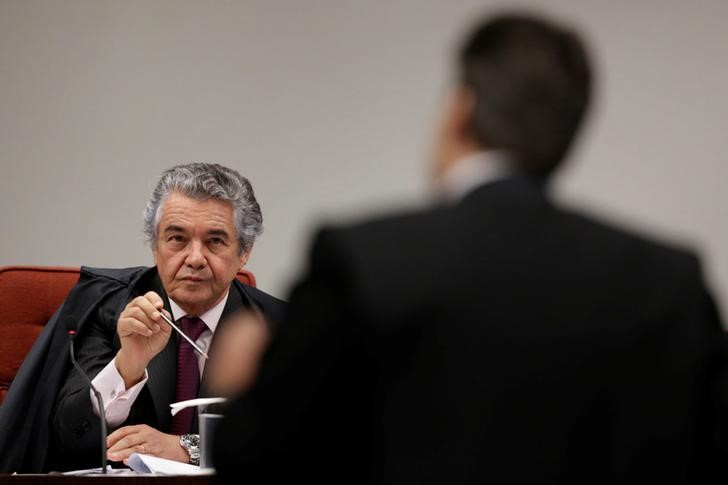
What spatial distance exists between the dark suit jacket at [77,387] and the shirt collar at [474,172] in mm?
1408

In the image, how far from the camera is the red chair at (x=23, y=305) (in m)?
2.59

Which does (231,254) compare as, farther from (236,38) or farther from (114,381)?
(236,38)

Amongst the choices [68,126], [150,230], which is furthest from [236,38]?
[150,230]

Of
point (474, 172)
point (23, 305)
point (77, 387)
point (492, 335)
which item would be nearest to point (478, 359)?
point (492, 335)

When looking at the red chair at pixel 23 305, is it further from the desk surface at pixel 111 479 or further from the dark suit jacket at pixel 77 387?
the desk surface at pixel 111 479

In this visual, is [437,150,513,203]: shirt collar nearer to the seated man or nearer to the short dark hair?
the short dark hair

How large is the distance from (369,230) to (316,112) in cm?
239

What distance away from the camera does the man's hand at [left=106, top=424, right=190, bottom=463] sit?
2.12m

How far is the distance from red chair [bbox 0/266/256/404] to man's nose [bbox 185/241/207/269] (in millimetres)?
344

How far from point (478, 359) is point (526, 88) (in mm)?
249

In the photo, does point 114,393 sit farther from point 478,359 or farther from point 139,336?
point 478,359

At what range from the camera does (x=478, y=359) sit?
0.89 metres

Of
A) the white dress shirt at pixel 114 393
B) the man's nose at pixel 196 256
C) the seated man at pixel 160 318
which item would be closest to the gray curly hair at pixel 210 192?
the seated man at pixel 160 318

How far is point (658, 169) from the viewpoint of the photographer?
311cm
